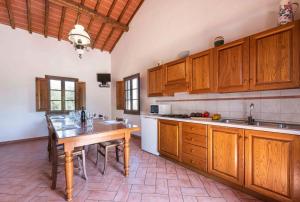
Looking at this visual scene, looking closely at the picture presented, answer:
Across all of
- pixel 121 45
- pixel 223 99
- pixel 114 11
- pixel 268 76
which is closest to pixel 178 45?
pixel 223 99

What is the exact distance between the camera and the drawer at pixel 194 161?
7.89 feet

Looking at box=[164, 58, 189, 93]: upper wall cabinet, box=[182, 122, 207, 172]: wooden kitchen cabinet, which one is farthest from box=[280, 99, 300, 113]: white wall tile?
box=[164, 58, 189, 93]: upper wall cabinet

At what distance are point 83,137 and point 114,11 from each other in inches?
179

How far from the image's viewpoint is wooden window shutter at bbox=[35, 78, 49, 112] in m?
4.87

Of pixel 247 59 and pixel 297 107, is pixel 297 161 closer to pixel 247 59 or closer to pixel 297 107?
pixel 297 107

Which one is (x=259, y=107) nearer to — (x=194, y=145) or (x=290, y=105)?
(x=290, y=105)

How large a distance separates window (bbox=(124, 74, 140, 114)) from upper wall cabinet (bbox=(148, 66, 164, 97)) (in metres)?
1.09

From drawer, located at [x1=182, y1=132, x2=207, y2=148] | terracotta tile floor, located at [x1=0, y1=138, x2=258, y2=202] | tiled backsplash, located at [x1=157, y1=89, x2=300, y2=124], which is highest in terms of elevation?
tiled backsplash, located at [x1=157, y1=89, x2=300, y2=124]

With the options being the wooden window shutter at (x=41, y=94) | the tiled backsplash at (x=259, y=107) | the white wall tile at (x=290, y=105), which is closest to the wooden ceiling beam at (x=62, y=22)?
the wooden window shutter at (x=41, y=94)

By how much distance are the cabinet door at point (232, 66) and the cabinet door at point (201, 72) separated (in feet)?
0.34

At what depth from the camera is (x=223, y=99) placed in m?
2.70

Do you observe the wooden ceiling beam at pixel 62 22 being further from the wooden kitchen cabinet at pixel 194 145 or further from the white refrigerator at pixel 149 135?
the wooden kitchen cabinet at pixel 194 145

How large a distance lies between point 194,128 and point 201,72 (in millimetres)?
947

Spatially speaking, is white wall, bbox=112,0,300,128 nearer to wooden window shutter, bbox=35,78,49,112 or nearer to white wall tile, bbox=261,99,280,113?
white wall tile, bbox=261,99,280,113
